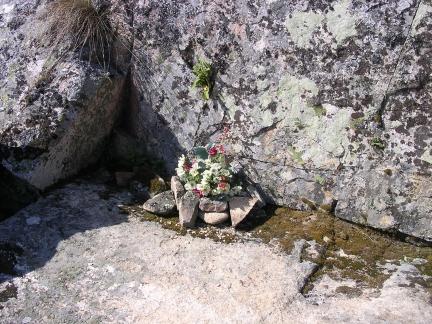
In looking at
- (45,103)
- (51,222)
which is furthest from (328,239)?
(45,103)

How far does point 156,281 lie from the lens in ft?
14.5

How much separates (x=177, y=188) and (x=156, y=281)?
114 cm

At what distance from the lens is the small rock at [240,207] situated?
16.8 ft

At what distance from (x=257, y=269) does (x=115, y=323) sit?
3.97ft

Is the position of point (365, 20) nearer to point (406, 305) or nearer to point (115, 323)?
point (406, 305)

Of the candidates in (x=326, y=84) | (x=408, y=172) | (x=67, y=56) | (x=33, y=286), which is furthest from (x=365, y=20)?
(x=33, y=286)

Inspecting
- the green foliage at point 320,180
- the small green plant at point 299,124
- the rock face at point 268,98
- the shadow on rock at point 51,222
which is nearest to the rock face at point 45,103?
the rock face at point 268,98

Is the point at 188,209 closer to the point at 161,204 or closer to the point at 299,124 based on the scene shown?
the point at 161,204

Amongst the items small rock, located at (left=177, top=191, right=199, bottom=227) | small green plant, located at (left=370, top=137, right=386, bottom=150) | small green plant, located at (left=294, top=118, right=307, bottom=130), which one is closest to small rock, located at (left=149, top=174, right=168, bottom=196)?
small rock, located at (left=177, top=191, right=199, bottom=227)

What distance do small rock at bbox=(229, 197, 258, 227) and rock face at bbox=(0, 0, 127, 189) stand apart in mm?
1615

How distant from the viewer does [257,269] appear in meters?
4.57

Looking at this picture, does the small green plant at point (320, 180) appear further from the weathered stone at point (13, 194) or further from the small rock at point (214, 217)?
the weathered stone at point (13, 194)

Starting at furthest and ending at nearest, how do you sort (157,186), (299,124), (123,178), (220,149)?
(123,178) < (157,186) < (220,149) < (299,124)

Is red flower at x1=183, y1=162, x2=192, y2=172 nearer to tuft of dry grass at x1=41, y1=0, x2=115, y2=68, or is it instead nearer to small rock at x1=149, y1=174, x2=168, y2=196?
small rock at x1=149, y1=174, x2=168, y2=196
